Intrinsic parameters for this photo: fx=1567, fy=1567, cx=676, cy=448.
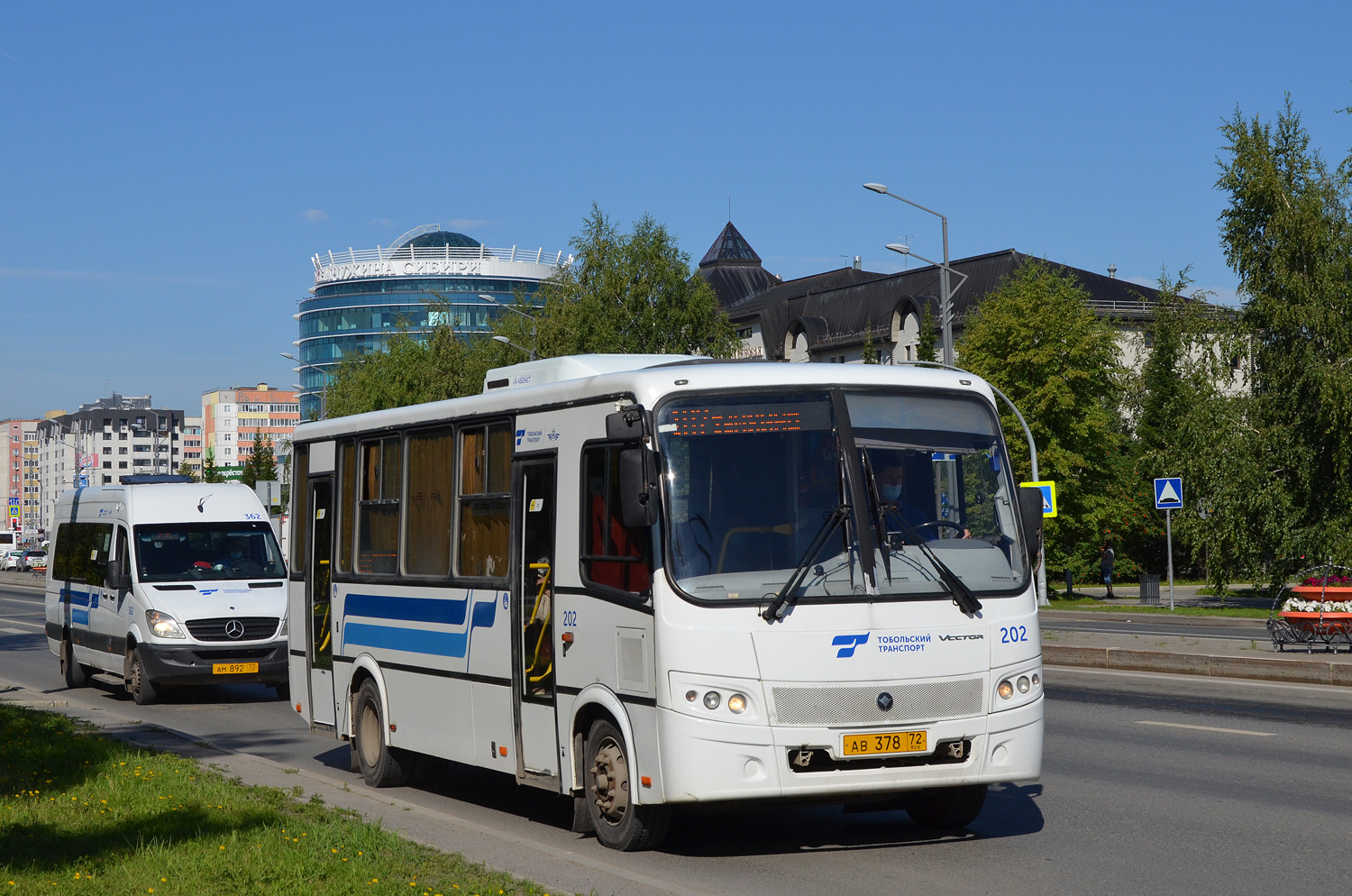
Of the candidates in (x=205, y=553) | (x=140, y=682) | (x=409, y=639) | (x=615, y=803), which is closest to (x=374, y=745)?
(x=409, y=639)

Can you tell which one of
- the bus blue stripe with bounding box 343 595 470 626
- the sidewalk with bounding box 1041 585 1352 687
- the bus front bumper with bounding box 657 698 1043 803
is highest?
the bus blue stripe with bounding box 343 595 470 626

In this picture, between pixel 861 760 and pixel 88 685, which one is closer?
pixel 861 760

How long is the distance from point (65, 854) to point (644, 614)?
321 cm

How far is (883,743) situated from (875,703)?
21 cm

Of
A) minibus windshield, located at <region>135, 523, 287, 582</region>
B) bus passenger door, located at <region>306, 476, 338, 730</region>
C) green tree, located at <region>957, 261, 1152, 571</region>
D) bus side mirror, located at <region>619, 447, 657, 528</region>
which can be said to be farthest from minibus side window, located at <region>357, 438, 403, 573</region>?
green tree, located at <region>957, 261, 1152, 571</region>

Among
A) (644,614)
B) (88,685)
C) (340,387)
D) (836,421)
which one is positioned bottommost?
(88,685)

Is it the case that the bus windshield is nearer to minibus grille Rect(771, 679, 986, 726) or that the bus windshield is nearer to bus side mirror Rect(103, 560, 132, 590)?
minibus grille Rect(771, 679, 986, 726)

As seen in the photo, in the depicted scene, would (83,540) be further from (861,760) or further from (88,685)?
(861,760)

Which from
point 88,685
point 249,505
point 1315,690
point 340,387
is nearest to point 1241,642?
point 1315,690

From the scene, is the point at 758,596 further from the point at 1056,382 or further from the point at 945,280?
the point at 1056,382

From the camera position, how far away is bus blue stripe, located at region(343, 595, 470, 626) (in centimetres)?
1054

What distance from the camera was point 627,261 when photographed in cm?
5297

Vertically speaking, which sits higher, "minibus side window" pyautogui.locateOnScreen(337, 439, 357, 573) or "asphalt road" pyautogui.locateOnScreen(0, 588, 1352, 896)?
"minibus side window" pyautogui.locateOnScreen(337, 439, 357, 573)

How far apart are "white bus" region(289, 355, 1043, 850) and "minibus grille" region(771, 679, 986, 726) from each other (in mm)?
13
